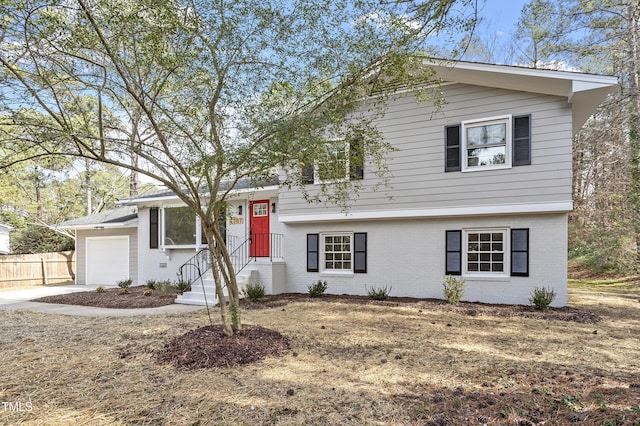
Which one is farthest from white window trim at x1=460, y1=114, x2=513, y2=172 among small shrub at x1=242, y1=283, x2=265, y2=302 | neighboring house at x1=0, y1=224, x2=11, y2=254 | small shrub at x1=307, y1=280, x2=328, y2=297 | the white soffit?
neighboring house at x1=0, y1=224, x2=11, y2=254

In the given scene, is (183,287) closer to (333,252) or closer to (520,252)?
(333,252)

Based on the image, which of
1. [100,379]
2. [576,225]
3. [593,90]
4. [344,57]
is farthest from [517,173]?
[576,225]

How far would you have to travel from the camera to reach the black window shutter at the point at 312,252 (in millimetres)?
11219

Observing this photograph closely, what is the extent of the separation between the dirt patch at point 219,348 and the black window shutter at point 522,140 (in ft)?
21.8

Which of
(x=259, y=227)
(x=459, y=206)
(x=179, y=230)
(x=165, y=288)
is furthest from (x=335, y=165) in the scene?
(x=179, y=230)

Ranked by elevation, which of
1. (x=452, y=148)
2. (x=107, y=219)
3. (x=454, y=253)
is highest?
(x=452, y=148)

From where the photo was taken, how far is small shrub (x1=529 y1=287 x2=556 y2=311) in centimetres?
819

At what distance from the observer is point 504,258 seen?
9.08m

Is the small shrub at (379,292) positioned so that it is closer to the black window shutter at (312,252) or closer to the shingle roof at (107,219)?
the black window shutter at (312,252)

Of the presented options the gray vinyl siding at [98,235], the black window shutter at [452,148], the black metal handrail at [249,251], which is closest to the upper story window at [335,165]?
the black window shutter at [452,148]

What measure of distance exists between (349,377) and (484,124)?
7.27m

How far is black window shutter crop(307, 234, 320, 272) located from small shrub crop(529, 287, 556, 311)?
556 cm

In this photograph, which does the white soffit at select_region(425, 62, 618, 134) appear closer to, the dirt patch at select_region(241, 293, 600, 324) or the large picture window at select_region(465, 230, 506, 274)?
the large picture window at select_region(465, 230, 506, 274)

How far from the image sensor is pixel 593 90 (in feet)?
25.6
